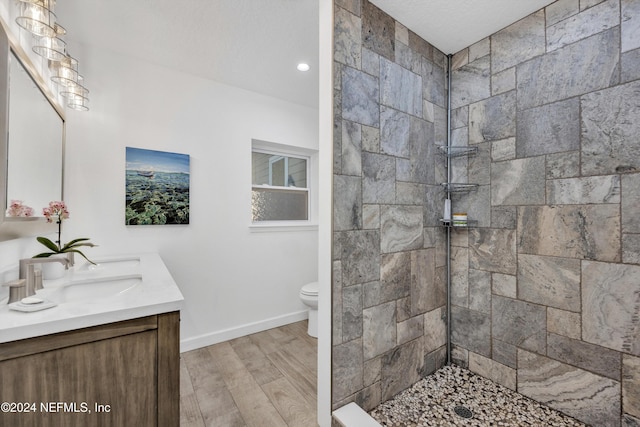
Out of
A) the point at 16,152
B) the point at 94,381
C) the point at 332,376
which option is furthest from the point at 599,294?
the point at 16,152

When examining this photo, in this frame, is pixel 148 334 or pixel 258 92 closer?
pixel 148 334

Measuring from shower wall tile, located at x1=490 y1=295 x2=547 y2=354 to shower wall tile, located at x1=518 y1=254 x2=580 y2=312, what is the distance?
7 centimetres

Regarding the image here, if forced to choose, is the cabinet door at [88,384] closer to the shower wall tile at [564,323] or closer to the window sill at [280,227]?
the window sill at [280,227]

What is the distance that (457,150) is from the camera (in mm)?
2125

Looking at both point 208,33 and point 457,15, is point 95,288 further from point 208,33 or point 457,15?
point 457,15

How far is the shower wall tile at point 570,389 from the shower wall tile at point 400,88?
5.91 feet

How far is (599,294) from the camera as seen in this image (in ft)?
4.96

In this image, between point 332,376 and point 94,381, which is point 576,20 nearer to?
point 332,376

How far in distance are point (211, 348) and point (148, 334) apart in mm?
1670

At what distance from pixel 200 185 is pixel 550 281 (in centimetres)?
278

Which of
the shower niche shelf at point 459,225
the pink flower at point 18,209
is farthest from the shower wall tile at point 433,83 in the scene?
the pink flower at point 18,209

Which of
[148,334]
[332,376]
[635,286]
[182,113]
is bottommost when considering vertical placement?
[332,376]

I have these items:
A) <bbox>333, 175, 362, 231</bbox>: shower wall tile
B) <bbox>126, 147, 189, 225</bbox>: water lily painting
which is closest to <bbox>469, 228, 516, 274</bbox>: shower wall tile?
<bbox>333, 175, 362, 231</bbox>: shower wall tile

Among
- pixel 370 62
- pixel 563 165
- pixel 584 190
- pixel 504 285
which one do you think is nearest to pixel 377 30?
pixel 370 62
